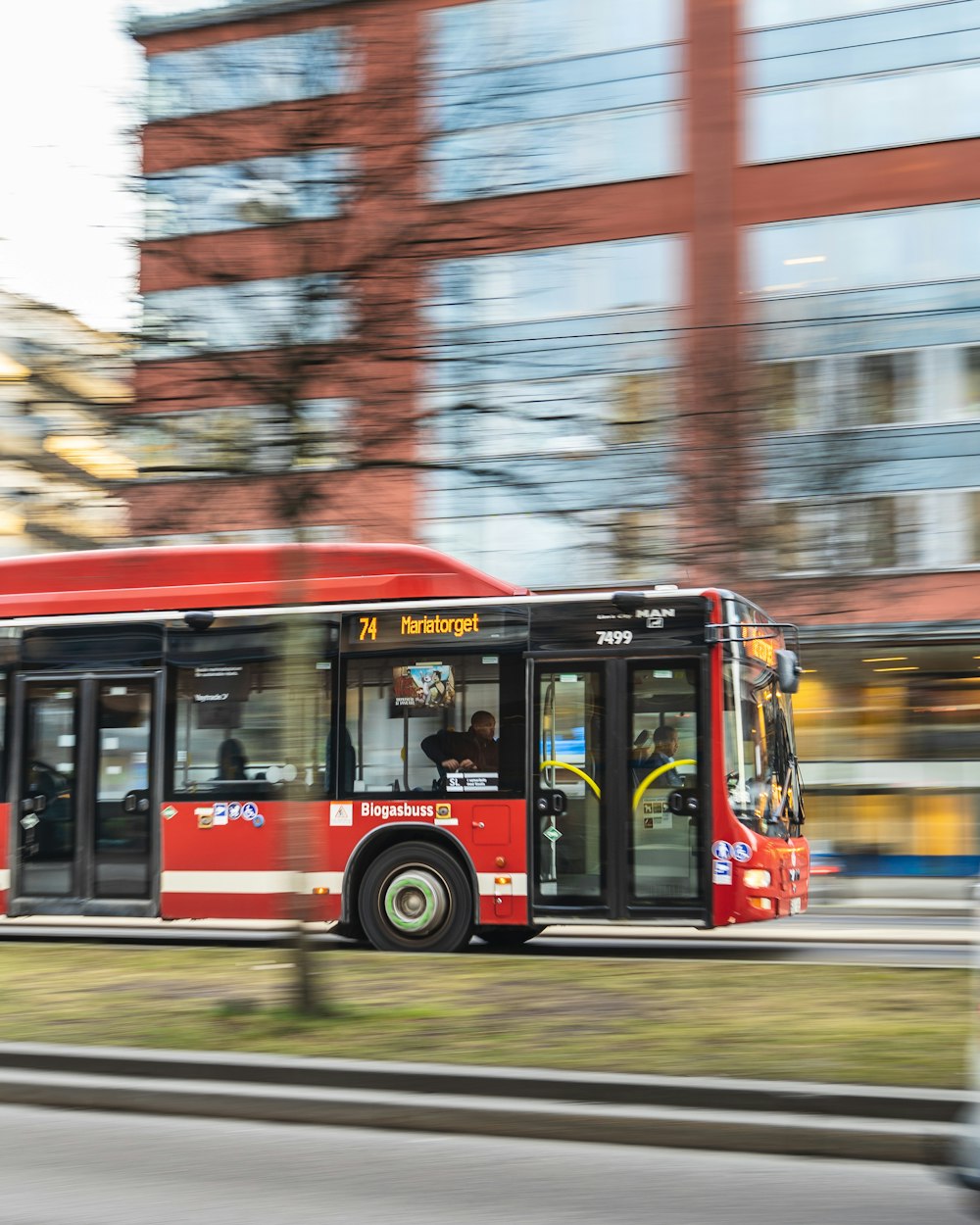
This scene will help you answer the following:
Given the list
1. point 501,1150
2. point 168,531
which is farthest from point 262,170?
point 501,1150

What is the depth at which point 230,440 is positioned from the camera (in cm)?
909

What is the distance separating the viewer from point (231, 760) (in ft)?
44.4

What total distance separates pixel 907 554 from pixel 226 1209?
1518 centimetres

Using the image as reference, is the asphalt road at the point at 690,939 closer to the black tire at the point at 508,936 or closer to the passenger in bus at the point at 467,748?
the black tire at the point at 508,936

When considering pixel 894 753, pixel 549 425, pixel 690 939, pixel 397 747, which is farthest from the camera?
pixel 894 753

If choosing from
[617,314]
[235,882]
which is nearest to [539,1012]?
[235,882]

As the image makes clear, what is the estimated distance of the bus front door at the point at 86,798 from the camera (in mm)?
13680

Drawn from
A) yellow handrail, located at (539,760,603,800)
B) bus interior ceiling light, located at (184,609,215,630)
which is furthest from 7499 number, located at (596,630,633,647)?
bus interior ceiling light, located at (184,609,215,630)

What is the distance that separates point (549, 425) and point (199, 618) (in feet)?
14.7

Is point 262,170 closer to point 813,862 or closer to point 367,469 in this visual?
point 367,469

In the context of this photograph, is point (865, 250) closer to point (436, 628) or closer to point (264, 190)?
point (436, 628)

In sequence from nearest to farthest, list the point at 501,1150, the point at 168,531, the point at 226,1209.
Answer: the point at 226,1209, the point at 501,1150, the point at 168,531

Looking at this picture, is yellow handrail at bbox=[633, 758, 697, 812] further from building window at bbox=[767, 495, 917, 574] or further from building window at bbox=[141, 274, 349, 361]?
building window at bbox=[141, 274, 349, 361]

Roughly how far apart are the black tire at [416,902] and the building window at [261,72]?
21.0 feet
